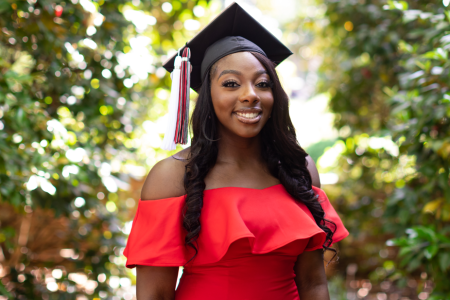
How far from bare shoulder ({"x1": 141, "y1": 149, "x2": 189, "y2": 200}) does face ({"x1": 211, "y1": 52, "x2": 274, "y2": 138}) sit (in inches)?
10.2

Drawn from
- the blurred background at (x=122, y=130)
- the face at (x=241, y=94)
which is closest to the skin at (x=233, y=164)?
the face at (x=241, y=94)

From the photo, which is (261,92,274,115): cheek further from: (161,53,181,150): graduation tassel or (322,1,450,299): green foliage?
(322,1,450,299): green foliage

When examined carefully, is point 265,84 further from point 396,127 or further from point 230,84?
point 396,127

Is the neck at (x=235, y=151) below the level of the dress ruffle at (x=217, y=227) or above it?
above

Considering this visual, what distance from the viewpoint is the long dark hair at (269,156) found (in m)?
1.41

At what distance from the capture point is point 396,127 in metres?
2.48

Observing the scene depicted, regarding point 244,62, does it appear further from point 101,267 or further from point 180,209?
point 101,267

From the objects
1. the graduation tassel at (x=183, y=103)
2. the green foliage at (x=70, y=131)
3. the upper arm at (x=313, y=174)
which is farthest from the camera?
the green foliage at (x=70, y=131)

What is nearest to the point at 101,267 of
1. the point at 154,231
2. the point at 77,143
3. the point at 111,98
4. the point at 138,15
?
the point at 77,143

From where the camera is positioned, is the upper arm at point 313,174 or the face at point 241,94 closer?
the face at point 241,94

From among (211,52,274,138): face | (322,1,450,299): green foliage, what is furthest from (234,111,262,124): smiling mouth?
(322,1,450,299): green foliage

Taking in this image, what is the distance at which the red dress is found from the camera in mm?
1366

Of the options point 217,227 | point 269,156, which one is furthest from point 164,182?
point 269,156

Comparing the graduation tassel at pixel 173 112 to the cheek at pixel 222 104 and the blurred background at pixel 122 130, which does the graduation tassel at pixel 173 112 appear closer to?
the cheek at pixel 222 104
